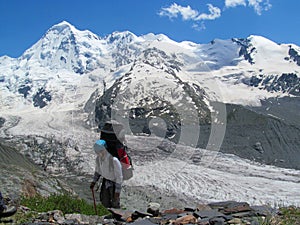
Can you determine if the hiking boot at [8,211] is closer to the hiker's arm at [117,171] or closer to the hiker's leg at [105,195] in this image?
the hiker's leg at [105,195]

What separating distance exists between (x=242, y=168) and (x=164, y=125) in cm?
2429

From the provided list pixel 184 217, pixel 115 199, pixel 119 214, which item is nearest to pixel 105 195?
pixel 115 199

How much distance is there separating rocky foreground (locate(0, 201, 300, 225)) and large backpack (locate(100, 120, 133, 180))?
2.50ft

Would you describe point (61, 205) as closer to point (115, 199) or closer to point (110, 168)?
point (115, 199)

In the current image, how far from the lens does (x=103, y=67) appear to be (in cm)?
19512

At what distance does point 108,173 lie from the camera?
6.11 metres

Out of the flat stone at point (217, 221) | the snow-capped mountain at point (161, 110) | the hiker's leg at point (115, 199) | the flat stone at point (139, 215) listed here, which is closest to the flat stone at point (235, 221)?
the flat stone at point (217, 221)

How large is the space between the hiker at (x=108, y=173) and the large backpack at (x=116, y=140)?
0.07 meters

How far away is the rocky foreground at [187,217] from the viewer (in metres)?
5.61

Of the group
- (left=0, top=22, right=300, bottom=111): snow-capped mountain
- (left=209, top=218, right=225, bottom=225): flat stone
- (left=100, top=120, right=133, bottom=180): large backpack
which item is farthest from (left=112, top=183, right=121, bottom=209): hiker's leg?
(left=0, top=22, right=300, bottom=111): snow-capped mountain

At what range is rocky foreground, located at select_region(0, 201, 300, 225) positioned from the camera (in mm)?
5613

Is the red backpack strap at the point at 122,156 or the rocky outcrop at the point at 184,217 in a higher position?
the red backpack strap at the point at 122,156

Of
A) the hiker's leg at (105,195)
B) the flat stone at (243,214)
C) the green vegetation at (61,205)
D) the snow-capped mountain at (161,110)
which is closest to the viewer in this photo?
the flat stone at (243,214)

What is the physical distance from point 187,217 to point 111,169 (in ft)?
4.10
